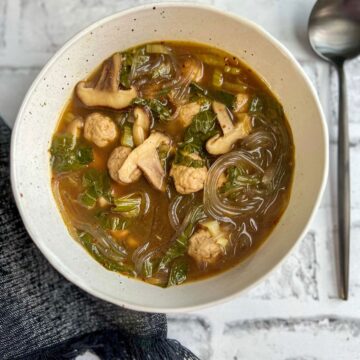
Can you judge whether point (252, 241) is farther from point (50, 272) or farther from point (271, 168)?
point (50, 272)

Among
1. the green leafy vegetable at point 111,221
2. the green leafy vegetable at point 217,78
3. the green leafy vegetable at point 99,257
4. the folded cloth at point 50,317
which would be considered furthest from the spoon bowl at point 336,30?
the folded cloth at point 50,317

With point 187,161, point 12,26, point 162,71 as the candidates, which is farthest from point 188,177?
point 12,26

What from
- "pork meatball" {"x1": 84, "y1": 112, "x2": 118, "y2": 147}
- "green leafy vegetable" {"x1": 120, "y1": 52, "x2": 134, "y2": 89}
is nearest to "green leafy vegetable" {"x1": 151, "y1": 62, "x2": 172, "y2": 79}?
"green leafy vegetable" {"x1": 120, "y1": 52, "x2": 134, "y2": 89}

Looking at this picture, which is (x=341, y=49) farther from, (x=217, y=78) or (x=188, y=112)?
(x=188, y=112)

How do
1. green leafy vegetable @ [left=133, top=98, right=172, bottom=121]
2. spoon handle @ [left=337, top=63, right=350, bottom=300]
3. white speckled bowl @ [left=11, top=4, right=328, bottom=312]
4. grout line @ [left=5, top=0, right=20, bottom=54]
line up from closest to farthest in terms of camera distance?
white speckled bowl @ [left=11, top=4, right=328, bottom=312] < green leafy vegetable @ [left=133, top=98, right=172, bottom=121] < spoon handle @ [left=337, top=63, right=350, bottom=300] < grout line @ [left=5, top=0, right=20, bottom=54]

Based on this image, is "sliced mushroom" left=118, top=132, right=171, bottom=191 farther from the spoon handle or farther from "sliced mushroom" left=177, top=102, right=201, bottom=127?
the spoon handle

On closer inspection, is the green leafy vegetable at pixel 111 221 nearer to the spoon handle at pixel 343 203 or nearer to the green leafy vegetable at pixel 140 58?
the green leafy vegetable at pixel 140 58
